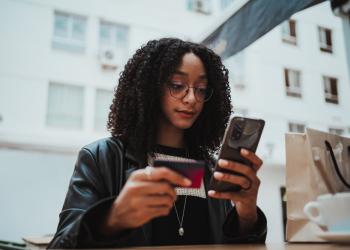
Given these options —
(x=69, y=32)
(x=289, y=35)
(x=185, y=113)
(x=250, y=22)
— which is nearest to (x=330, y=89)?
(x=289, y=35)

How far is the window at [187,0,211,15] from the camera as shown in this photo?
34.3 ft

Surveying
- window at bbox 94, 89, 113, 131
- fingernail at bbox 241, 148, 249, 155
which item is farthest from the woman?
window at bbox 94, 89, 113, 131

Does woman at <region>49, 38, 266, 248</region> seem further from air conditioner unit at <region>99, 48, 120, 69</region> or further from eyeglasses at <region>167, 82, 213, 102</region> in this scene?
air conditioner unit at <region>99, 48, 120, 69</region>

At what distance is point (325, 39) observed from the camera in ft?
38.2

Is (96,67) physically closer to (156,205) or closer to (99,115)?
(99,115)

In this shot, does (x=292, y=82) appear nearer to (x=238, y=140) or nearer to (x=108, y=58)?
(x=108, y=58)

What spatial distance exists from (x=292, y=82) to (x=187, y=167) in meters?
11.0

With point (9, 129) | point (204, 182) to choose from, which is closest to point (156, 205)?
point (204, 182)

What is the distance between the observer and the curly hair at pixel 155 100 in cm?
152

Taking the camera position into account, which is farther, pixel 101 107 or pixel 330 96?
pixel 330 96

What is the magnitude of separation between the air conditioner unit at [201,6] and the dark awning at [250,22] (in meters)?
8.27

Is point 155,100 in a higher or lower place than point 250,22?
lower

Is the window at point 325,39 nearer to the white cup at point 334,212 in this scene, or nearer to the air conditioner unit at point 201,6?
the air conditioner unit at point 201,6

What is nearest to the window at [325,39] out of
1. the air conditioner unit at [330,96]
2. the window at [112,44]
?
the air conditioner unit at [330,96]
